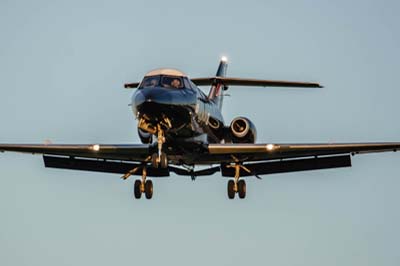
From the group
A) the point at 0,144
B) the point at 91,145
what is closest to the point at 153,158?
the point at 91,145

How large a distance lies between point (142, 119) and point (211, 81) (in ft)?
32.0

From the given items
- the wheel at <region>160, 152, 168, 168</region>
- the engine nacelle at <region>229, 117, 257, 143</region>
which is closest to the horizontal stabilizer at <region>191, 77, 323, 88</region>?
the engine nacelle at <region>229, 117, 257, 143</region>

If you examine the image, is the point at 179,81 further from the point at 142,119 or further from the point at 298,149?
the point at 298,149

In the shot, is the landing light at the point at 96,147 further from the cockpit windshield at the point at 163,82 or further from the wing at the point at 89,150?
the cockpit windshield at the point at 163,82

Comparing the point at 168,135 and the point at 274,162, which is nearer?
the point at 168,135

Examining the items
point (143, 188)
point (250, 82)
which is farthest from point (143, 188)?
point (250, 82)

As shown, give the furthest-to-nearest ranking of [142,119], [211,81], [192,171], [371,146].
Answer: [211,81]
[192,171]
[371,146]
[142,119]

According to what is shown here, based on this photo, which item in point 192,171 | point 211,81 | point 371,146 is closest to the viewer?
point 371,146

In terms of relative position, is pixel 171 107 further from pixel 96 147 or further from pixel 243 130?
pixel 243 130

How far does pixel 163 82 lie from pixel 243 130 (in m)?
5.37

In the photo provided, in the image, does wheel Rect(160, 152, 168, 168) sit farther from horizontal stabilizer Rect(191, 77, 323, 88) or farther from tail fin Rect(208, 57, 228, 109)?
tail fin Rect(208, 57, 228, 109)

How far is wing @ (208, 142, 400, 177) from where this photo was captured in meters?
33.9

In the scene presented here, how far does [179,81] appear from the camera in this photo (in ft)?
106

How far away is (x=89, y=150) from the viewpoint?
34.8 metres
